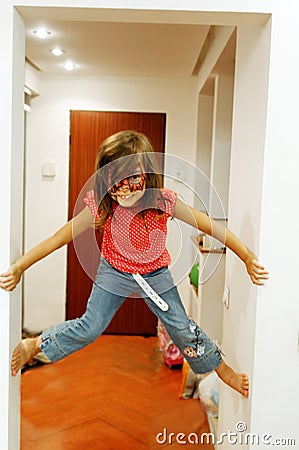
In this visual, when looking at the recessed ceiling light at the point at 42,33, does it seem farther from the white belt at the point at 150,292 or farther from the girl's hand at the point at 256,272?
the girl's hand at the point at 256,272

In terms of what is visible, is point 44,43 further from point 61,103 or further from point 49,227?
point 49,227

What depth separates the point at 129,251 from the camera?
5.98 ft

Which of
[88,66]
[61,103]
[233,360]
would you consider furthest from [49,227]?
[233,360]

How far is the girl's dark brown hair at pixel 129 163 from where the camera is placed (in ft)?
5.54

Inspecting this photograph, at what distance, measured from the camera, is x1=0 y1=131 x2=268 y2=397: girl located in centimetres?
172

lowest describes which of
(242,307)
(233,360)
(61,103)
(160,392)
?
(160,392)

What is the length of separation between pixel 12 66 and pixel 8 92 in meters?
0.09

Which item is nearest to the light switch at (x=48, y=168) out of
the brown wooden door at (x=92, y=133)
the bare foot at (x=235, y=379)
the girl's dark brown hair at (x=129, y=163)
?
the brown wooden door at (x=92, y=133)

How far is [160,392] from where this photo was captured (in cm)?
326

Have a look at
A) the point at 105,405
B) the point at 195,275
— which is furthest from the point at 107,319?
the point at 195,275

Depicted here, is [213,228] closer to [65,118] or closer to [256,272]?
[256,272]

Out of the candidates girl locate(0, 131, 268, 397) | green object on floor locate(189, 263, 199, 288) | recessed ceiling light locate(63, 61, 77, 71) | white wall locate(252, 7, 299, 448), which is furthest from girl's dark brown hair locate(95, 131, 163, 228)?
recessed ceiling light locate(63, 61, 77, 71)

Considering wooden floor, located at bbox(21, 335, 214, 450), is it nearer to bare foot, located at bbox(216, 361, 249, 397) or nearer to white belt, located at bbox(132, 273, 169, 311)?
bare foot, located at bbox(216, 361, 249, 397)

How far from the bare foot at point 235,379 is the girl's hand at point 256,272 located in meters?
0.36
